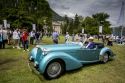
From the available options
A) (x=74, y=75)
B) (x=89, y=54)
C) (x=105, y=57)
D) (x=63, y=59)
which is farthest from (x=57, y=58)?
(x=105, y=57)

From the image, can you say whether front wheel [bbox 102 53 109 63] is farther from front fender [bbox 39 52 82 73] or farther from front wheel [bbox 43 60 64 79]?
front wheel [bbox 43 60 64 79]

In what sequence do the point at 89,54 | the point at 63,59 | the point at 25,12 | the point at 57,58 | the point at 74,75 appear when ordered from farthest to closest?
the point at 25,12, the point at 89,54, the point at 74,75, the point at 63,59, the point at 57,58

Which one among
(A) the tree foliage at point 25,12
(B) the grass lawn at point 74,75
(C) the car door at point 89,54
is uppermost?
(A) the tree foliage at point 25,12

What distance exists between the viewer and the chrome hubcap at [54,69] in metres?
8.03

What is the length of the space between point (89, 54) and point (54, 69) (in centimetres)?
268

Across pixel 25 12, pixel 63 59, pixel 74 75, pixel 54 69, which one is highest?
pixel 25 12

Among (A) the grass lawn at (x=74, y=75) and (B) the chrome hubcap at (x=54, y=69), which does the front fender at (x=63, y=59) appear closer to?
(B) the chrome hubcap at (x=54, y=69)

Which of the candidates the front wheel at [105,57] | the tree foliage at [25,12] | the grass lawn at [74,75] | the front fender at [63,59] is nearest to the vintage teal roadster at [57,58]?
the front fender at [63,59]

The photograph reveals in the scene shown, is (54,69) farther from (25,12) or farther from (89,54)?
(25,12)

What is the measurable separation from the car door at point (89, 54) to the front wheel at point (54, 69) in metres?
1.62

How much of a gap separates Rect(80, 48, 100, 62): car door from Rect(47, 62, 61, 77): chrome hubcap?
1.71m

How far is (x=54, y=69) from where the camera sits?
26.7 ft

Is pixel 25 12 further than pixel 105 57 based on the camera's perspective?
Yes

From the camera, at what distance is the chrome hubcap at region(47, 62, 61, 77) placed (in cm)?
803
